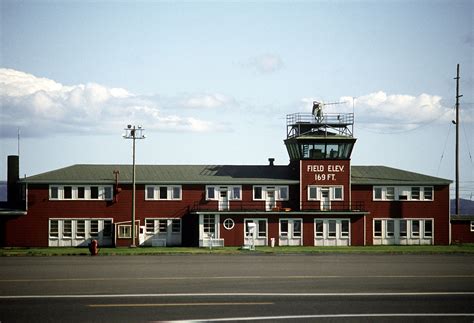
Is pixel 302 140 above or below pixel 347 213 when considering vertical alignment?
above

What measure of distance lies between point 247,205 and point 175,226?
6.28 meters

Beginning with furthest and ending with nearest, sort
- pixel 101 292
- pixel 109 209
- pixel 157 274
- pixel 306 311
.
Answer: pixel 109 209
pixel 157 274
pixel 101 292
pixel 306 311

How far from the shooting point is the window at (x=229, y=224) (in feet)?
198

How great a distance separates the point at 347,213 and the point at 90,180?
21.4 meters

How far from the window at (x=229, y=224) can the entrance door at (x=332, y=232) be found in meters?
6.95

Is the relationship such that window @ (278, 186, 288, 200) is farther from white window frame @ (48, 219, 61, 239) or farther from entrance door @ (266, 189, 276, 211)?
white window frame @ (48, 219, 61, 239)

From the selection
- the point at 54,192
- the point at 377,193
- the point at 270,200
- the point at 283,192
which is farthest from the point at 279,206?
the point at 54,192

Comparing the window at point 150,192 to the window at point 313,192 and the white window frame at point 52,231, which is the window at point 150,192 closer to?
the white window frame at point 52,231

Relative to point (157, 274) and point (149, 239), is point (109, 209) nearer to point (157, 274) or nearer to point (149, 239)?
point (149, 239)

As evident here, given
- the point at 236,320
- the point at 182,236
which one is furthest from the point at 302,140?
the point at 236,320

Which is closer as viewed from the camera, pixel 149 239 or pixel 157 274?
pixel 157 274

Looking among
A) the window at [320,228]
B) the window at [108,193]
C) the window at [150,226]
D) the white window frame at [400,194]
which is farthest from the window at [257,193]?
the window at [108,193]

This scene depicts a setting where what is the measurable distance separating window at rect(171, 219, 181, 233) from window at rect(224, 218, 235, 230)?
3.97m

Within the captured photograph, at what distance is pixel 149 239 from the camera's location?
60781 millimetres
